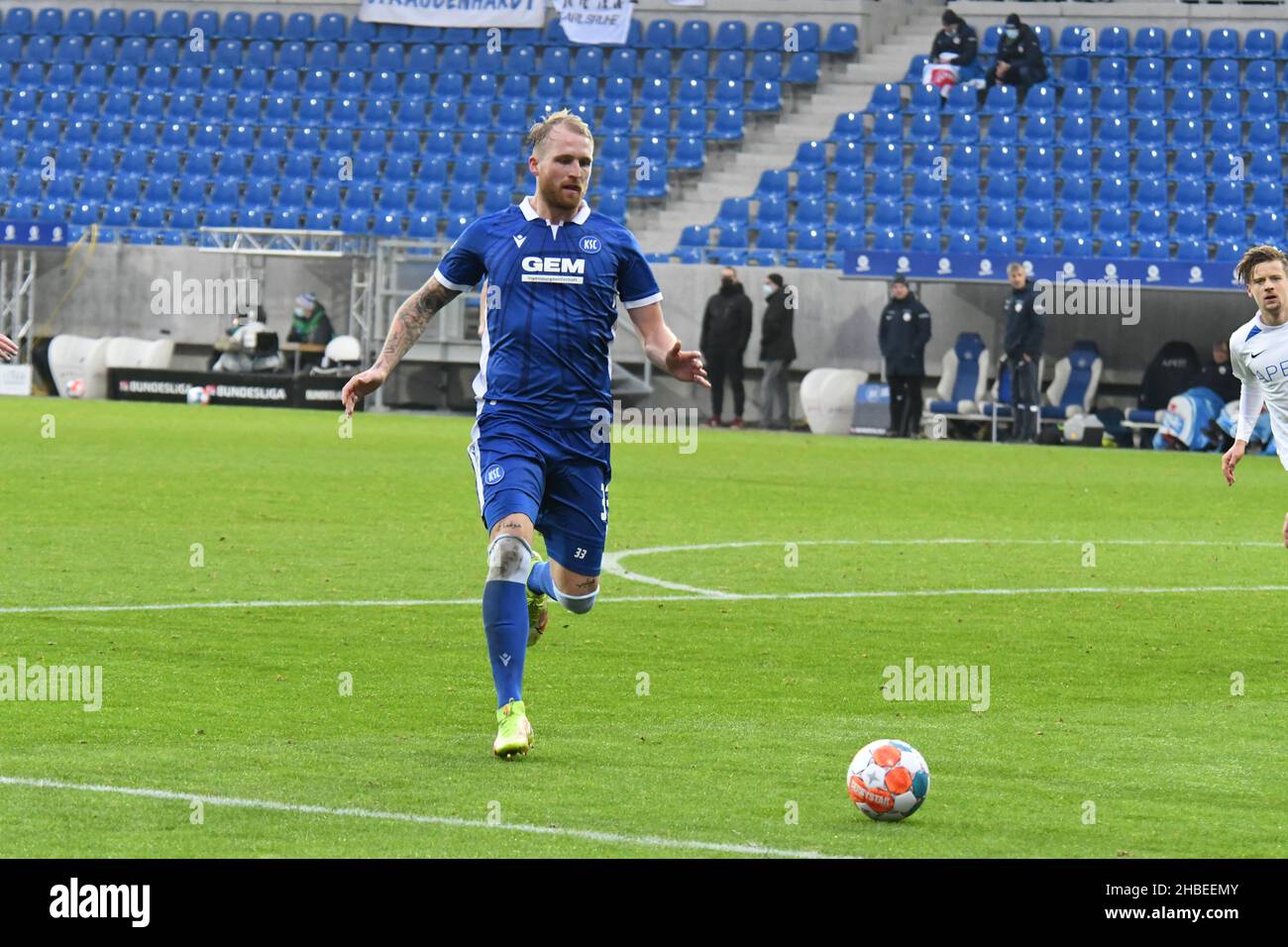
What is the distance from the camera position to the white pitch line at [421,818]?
5.83 m

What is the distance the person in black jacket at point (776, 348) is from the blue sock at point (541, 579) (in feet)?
73.2

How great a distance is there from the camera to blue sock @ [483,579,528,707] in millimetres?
7513

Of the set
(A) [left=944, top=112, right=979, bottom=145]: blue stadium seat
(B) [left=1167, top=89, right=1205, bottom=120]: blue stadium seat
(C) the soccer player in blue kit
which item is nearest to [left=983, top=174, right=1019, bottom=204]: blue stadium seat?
(A) [left=944, top=112, right=979, bottom=145]: blue stadium seat

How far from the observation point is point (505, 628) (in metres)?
7.56

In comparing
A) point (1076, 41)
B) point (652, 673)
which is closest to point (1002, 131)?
point (1076, 41)

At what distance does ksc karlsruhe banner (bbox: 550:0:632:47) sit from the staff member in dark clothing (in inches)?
449

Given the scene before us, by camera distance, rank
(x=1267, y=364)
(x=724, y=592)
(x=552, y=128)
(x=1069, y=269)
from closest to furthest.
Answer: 1. (x=552, y=128)
2. (x=1267, y=364)
3. (x=724, y=592)
4. (x=1069, y=269)

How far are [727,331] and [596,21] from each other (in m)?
9.13

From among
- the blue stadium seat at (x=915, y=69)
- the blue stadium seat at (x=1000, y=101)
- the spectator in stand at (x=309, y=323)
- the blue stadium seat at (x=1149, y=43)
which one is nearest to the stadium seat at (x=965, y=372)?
the blue stadium seat at (x=1000, y=101)

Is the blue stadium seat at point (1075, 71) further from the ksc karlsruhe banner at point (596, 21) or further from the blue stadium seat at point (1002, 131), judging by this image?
the ksc karlsruhe banner at point (596, 21)

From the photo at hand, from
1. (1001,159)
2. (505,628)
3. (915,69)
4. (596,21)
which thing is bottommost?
(505,628)

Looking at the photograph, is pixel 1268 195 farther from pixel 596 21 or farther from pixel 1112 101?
pixel 596 21

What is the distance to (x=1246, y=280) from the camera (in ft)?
32.6
